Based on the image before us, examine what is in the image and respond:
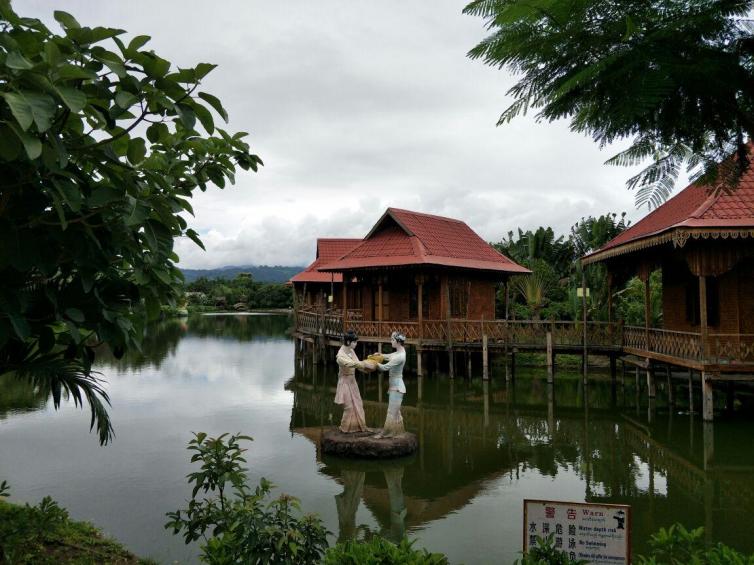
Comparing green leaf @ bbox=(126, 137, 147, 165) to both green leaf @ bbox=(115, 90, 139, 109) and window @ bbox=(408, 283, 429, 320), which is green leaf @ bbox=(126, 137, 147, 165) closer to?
green leaf @ bbox=(115, 90, 139, 109)

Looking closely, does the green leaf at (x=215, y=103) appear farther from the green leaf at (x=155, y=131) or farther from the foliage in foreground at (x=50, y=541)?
the foliage in foreground at (x=50, y=541)

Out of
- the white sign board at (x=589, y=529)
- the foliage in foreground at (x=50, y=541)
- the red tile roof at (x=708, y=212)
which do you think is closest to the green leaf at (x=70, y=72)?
the foliage in foreground at (x=50, y=541)

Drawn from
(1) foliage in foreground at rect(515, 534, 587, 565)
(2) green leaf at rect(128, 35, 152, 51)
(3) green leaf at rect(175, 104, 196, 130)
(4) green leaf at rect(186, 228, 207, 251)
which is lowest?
(1) foliage in foreground at rect(515, 534, 587, 565)

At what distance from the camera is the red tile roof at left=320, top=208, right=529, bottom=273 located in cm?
1986

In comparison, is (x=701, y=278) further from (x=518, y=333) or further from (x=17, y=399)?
(x=17, y=399)

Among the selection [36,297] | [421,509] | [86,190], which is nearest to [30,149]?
[86,190]

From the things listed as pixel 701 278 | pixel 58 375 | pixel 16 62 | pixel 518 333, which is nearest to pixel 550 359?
pixel 518 333

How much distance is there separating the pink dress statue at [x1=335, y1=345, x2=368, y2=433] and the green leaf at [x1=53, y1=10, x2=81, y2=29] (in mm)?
7561

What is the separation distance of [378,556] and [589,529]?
165cm

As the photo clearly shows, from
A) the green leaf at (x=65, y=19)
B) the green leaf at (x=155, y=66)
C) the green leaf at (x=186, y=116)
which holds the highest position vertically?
the green leaf at (x=65, y=19)

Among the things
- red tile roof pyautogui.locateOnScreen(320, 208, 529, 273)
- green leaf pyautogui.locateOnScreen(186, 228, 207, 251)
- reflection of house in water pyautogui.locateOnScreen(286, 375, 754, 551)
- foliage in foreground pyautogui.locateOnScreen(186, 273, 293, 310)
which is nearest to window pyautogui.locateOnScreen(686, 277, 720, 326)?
reflection of house in water pyautogui.locateOnScreen(286, 375, 754, 551)

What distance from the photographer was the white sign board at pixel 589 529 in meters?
3.95

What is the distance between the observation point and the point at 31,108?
2.09 metres

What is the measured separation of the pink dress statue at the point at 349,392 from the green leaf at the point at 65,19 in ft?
24.8
